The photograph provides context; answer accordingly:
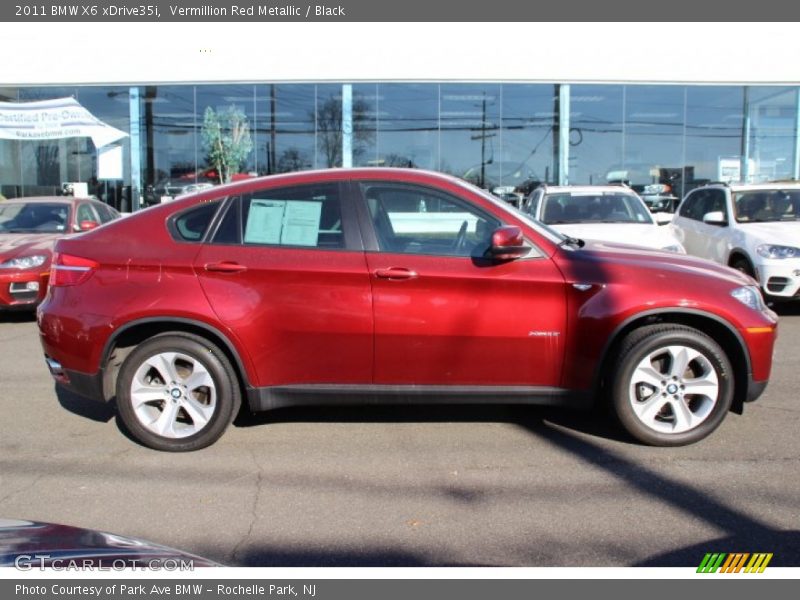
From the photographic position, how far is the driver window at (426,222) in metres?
4.52

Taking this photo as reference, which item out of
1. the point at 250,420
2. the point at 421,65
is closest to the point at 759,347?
the point at 250,420

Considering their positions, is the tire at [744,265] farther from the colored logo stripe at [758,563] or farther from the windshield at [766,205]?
the colored logo stripe at [758,563]

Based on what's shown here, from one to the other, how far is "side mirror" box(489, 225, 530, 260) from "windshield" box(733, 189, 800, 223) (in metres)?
6.23

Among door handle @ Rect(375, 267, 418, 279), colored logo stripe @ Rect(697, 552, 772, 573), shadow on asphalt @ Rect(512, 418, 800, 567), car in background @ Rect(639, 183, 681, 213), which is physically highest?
car in background @ Rect(639, 183, 681, 213)

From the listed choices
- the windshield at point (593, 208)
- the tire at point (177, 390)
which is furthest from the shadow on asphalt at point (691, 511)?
the windshield at point (593, 208)

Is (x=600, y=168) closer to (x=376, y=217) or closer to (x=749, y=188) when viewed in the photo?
(x=749, y=188)

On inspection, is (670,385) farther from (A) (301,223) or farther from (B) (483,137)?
(B) (483,137)

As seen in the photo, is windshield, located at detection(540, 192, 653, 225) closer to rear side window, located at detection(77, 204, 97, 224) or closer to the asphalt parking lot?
the asphalt parking lot

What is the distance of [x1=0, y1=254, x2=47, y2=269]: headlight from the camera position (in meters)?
8.66

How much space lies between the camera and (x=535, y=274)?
14.5 feet

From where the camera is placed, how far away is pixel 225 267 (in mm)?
4465

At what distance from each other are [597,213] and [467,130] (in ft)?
34.1

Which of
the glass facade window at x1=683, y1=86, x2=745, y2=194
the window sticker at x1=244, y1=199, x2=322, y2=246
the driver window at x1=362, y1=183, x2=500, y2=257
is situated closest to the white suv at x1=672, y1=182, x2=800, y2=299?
the driver window at x1=362, y1=183, x2=500, y2=257

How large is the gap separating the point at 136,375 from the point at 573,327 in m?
2.76
